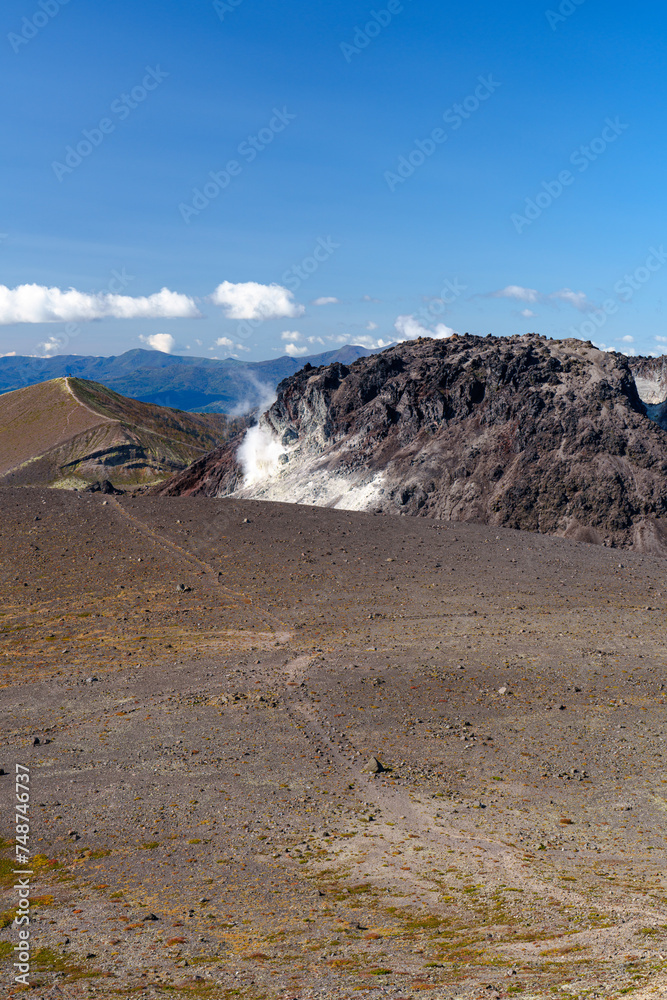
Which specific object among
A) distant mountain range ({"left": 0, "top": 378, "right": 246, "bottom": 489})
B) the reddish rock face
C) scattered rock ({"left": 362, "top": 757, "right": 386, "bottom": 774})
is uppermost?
distant mountain range ({"left": 0, "top": 378, "right": 246, "bottom": 489})

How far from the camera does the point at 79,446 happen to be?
168125mm

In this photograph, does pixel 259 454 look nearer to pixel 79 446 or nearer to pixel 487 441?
pixel 487 441

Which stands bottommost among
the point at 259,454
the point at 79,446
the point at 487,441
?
the point at 487,441

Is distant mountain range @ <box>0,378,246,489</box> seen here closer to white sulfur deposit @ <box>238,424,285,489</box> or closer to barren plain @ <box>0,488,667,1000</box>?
white sulfur deposit @ <box>238,424,285,489</box>

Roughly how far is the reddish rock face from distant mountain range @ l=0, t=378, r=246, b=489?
72.1 meters

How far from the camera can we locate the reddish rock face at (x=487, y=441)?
173 feet

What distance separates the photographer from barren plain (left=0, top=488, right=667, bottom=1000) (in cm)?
1119

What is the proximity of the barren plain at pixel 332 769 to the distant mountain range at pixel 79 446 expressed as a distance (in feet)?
366

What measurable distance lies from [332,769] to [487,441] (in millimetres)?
45001

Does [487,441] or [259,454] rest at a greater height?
[259,454]

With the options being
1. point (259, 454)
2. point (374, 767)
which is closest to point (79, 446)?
point (259, 454)

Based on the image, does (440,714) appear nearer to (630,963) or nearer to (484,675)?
(484,675)

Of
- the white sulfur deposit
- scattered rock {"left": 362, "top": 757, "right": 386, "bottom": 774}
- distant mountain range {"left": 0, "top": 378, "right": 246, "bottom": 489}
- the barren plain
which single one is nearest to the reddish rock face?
the white sulfur deposit

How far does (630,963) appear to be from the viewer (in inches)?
382
